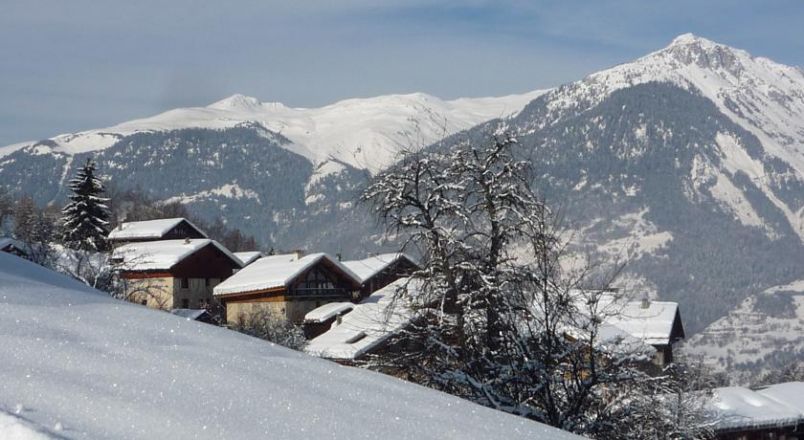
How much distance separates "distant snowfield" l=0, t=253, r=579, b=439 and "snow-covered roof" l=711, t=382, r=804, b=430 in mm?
31027

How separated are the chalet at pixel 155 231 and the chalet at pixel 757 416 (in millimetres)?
55422

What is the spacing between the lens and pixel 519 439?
12.1 feet

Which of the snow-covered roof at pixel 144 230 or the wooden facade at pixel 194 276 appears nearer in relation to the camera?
the wooden facade at pixel 194 276

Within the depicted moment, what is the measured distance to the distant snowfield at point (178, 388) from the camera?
3.16 meters

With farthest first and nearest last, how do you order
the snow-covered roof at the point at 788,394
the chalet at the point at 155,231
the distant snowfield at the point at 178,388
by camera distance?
the chalet at the point at 155,231 → the snow-covered roof at the point at 788,394 → the distant snowfield at the point at 178,388

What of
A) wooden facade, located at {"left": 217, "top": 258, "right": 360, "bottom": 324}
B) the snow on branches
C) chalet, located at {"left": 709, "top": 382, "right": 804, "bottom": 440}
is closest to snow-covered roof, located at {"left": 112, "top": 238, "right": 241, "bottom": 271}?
wooden facade, located at {"left": 217, "top": 258, "right": 360, "bottom": 324}

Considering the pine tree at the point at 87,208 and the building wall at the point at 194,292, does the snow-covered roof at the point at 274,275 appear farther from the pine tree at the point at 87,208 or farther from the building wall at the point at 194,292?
the pine tree at the point at 87,208

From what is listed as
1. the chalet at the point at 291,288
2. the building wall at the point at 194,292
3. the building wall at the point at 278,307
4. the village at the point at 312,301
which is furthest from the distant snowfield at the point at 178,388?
the building wall at the point at 194,292

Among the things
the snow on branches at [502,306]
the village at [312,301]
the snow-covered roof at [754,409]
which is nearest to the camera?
the snow on branches at [502,306]

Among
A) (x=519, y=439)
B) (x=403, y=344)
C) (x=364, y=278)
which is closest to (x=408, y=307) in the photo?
(x=403, y=344)

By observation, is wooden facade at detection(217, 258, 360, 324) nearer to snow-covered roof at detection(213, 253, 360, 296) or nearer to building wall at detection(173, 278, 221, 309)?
snow-covered roof at detection(213, 253, 360, 296)

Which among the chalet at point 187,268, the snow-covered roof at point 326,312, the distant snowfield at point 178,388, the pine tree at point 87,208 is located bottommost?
the distant snowfield at point 178,388

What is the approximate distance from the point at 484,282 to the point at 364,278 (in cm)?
4885

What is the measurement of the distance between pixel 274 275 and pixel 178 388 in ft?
186
